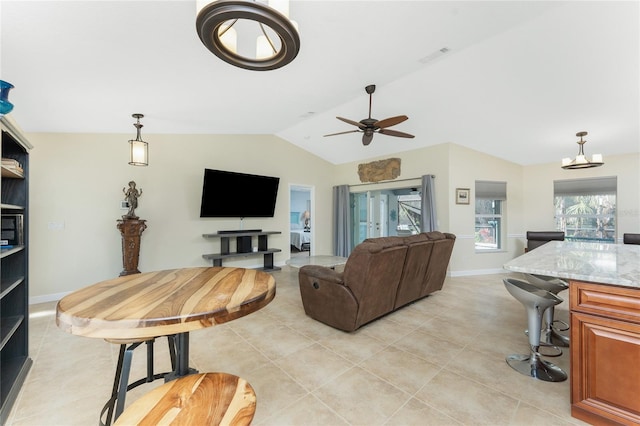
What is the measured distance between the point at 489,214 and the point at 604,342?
4892 millimetres

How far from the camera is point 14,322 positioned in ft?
6.85

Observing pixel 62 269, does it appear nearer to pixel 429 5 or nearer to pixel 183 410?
pixel 183 410

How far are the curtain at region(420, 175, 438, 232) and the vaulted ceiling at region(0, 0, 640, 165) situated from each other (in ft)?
2.89

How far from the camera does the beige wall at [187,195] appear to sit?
3.96 meters

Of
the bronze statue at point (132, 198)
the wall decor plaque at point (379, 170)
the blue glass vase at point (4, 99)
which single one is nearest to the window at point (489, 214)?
the wall decor plaque at point (379, 170)

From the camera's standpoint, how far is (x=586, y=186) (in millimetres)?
5484

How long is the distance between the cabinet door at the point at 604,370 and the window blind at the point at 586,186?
215 inches

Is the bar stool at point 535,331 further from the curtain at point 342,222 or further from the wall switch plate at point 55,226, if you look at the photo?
the wall switch plate at point 55,226

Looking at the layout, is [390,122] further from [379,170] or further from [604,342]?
[379,170]

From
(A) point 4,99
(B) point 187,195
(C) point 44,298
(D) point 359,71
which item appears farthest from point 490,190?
(C) point 44,298

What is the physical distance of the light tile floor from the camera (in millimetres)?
1738

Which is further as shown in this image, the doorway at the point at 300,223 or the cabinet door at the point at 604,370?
the doorway at the point at 300,223

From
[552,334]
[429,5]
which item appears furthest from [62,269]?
[552,334]

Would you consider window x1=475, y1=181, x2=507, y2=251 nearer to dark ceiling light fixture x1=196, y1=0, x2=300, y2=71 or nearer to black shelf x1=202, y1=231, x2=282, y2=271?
black shelf x1=202, y1=231, x2=282, y2=271
